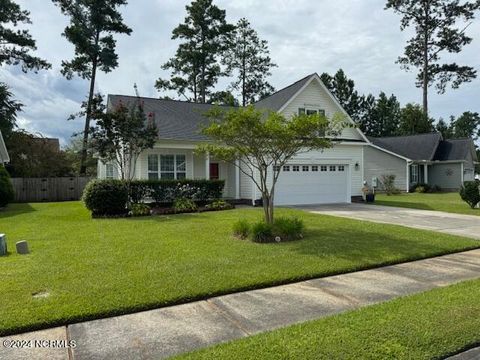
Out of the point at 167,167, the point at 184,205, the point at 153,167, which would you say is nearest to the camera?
the point at 184,205

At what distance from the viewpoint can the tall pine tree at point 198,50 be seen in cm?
3388

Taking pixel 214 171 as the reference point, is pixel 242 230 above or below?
below

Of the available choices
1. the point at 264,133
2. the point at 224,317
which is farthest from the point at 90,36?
the point at 224,317

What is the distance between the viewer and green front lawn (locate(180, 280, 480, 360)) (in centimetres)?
313

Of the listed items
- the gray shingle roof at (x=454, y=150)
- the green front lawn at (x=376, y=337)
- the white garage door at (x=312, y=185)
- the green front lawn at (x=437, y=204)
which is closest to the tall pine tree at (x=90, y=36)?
the white garage door at (x=312, y=185)

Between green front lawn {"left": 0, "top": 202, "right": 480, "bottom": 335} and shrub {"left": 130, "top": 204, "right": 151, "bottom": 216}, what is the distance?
260cm

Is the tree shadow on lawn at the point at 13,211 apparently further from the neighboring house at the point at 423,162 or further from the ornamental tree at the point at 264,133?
the neighboring house at the point at 423,162

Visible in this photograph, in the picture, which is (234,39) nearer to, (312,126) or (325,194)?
(325,194)

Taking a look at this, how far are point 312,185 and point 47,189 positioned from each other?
16.3 m

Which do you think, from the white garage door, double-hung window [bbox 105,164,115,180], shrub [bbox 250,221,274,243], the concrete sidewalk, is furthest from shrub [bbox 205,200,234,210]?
the concrete sidewalk

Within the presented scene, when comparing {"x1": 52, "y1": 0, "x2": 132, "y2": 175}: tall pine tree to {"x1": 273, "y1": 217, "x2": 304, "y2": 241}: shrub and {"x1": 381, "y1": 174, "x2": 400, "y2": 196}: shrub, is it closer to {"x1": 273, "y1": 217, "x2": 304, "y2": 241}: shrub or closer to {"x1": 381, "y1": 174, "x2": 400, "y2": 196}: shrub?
{"x1": 273, "y1": 217, "x2": 304, "y2": 241}: shrub

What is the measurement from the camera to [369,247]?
7613mm

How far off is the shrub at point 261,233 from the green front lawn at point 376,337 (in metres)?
4.13

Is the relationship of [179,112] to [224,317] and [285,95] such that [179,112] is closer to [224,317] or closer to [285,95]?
[285,95]
